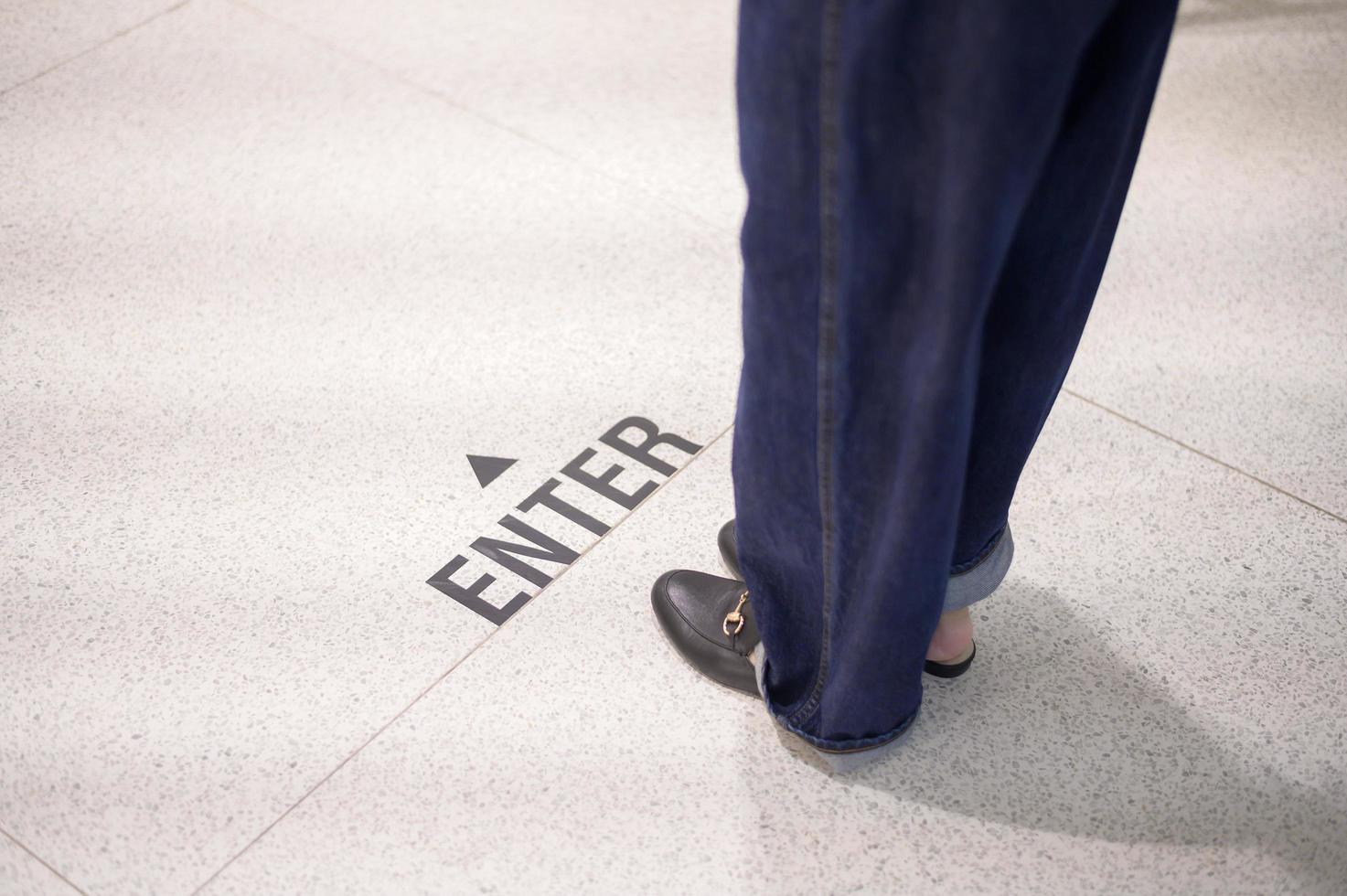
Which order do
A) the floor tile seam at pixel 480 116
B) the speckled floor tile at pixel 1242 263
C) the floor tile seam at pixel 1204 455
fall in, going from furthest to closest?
the floor tile seam at pixel 480 116 < the speckled floor tile at pixel 1242 263 < the floor tile seam at pixel 1204 455

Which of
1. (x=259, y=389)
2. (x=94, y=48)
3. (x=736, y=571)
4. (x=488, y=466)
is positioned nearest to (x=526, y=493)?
(x=488, y=466)

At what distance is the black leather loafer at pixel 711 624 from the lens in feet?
4.51

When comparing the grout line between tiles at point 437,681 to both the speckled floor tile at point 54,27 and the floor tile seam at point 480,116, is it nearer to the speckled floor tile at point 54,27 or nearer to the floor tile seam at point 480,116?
the floor tile seam at point 480,116

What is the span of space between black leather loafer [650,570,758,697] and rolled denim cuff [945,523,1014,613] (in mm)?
225

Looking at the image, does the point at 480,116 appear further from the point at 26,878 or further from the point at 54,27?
the point at 26,878

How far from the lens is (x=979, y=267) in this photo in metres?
0.88

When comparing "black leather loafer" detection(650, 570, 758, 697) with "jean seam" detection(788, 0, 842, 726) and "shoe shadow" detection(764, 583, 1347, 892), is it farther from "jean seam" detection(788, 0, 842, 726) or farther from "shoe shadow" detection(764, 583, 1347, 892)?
"jean seam" detection(788, 0, 842, 726)

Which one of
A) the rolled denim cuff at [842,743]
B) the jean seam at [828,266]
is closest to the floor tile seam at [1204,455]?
the rolled denim cuff at [842,743]

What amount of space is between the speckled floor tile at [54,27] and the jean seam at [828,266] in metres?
1.98

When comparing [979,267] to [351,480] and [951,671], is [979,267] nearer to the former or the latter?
[951,671]

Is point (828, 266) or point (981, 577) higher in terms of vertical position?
point (828, 266)

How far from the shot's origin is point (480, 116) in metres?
2.24

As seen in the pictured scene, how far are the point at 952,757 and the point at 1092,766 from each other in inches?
6.0

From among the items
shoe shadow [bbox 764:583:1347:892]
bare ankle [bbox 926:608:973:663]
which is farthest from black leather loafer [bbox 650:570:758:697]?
bare ankle [bbox 926:608:973:663]
